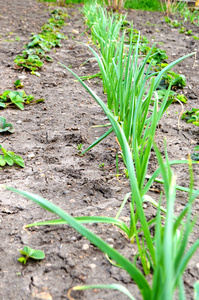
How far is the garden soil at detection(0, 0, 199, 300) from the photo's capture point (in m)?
0.99

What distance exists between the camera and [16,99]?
7.38 ft

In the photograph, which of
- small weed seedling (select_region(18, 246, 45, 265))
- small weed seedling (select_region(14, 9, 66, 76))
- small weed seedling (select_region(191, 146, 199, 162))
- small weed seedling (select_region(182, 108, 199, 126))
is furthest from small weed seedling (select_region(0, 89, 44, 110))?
small weed seedling (select_region(18, 246, 45, 265))

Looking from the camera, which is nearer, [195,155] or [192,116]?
[195,155]

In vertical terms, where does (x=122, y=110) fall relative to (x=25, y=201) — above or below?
above

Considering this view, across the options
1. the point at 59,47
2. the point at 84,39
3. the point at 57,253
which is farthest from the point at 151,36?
the point at 57,253

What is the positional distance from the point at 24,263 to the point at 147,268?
→ 39cm

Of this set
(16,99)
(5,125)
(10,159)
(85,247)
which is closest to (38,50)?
(16,99)

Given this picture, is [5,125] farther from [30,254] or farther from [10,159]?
[30,254]

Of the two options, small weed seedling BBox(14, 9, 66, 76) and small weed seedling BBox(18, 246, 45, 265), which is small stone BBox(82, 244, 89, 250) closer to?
small weed seedling BBox(18, 246, 45, 265)

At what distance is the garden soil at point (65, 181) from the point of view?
3.24 feet

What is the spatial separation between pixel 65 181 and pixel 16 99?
3.24ft

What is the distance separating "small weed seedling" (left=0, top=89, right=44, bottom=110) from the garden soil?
6 cm

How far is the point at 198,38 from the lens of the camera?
4.37 m

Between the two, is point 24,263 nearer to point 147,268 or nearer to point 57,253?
point 57,253
